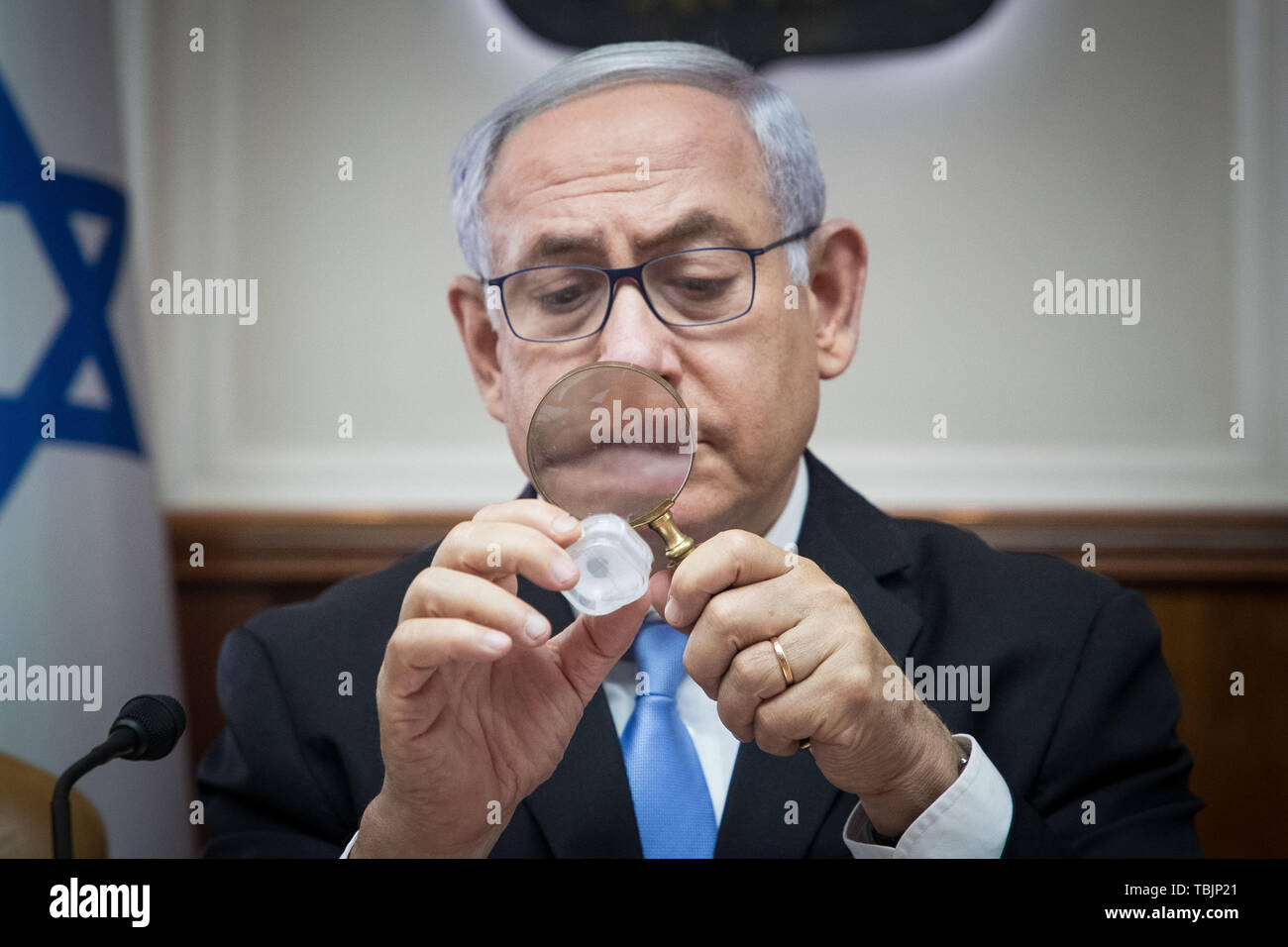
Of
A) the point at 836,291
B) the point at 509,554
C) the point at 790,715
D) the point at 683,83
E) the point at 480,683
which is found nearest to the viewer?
the point at 509,554

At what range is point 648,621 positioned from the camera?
1.71 metres

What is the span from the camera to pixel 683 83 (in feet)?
5.77

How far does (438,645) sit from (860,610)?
2.30ft

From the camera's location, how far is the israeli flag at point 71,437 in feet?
7.77

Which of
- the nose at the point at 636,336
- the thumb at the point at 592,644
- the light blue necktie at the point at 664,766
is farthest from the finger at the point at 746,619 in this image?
the nose at the point at 636,336

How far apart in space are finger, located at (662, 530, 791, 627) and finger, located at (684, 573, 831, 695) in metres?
0.01

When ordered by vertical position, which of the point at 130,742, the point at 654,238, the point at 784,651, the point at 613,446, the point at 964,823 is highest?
the point at 654,238

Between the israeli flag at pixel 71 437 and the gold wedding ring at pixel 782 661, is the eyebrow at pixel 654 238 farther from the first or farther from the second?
the israeli flag at pixel 71 437

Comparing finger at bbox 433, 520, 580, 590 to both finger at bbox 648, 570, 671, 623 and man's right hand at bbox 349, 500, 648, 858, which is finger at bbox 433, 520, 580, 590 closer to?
man's right hand at bbox 349, 500, 648, 858

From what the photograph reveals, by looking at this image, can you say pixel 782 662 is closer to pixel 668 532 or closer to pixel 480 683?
pixel 668 532

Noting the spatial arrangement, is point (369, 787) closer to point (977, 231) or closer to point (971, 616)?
point (971, 616)

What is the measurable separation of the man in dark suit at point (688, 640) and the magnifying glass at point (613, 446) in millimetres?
122

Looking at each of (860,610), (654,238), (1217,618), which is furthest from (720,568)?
(1217,618)
